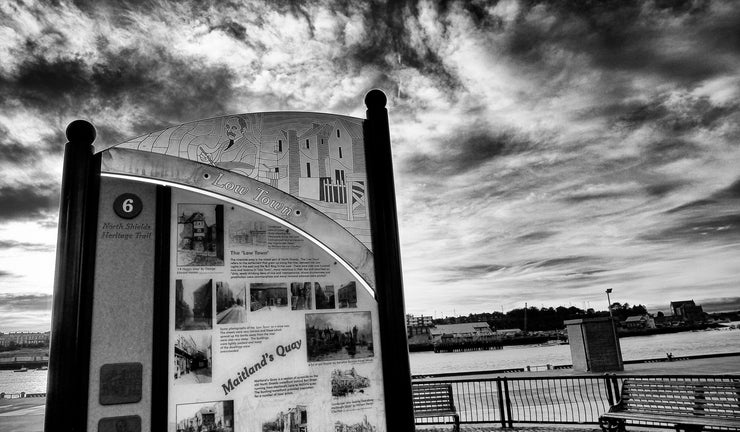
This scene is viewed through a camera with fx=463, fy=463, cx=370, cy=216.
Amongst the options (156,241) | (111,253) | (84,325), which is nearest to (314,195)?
(156,241)

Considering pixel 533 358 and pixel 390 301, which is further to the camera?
pixel 533 358

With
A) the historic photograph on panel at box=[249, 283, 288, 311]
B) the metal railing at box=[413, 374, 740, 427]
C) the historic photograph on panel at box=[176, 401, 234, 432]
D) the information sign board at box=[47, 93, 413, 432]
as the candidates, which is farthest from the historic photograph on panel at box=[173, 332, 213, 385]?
the metal railing at box=[413, 374, 740, 427]

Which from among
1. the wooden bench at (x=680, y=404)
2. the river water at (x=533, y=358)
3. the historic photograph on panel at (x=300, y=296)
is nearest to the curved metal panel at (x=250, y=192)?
the historic photograph on panel at (x=300, y=296)

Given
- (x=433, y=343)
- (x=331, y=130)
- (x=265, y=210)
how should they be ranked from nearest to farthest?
(x=265, y=210), (x=331, y=130), (x=433, y=343)

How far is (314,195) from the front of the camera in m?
2.68

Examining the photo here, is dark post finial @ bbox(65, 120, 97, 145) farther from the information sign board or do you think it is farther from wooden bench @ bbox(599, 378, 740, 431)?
wooden bench @ bbox(599, 378, 740, 431)

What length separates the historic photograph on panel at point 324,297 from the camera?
9.25 feet

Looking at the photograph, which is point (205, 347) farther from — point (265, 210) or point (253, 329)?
point (265, 210)

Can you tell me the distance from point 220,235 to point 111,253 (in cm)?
59

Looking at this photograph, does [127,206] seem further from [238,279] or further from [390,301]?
[390,301]

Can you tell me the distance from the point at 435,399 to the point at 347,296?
17.0 ft

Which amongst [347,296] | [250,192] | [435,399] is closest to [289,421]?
[347,296]

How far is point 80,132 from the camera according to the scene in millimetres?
2566

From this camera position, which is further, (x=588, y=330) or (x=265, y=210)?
(x=588, y=330)
